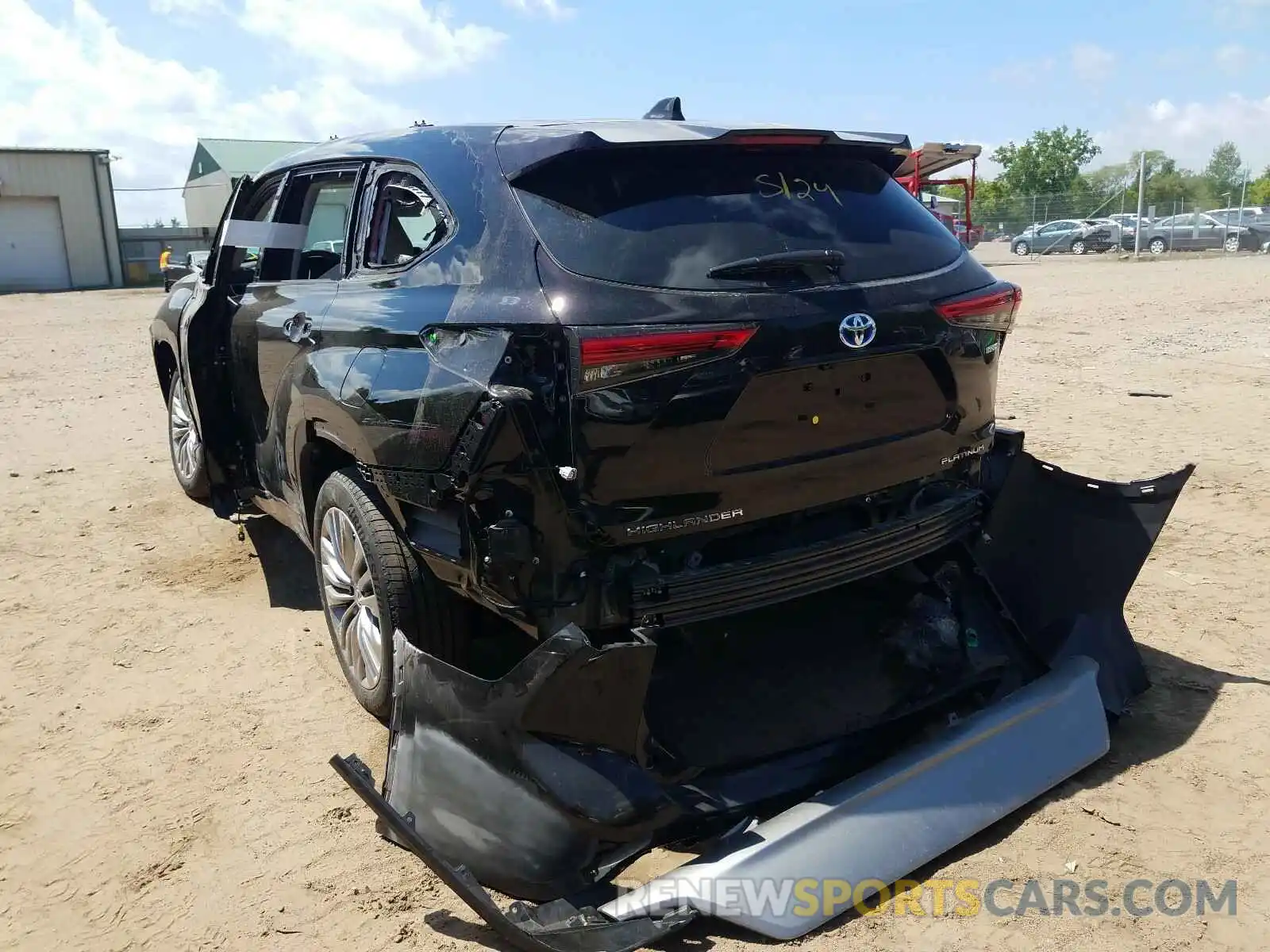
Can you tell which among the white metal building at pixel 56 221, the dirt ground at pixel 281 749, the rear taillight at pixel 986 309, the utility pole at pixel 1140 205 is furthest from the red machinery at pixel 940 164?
the white metal building at pixel 56 221

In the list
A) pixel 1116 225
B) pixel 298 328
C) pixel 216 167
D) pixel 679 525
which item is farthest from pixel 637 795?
pixel 216 167

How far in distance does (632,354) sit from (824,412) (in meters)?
0.62

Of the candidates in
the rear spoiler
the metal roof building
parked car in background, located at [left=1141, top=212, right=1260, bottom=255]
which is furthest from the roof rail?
the metal roof building

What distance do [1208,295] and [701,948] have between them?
1773cm

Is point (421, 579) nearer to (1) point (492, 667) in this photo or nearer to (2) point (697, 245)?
(1) point (492, 667)

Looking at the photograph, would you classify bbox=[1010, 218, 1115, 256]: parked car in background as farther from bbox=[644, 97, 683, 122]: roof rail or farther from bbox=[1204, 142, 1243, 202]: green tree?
bbox=[644, 97, 683, 122]: roof rail

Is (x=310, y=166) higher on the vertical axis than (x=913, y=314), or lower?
higher

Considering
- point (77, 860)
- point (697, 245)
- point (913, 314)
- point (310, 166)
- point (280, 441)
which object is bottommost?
point (77, 860)

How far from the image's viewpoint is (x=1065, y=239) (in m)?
36.4

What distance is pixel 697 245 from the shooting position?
2.78 meters

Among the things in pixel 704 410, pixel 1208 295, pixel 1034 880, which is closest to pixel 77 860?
pixel 704 410

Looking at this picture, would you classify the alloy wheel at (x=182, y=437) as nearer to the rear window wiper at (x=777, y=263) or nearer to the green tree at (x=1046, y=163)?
the rear window wiper at (x=777, y=263)

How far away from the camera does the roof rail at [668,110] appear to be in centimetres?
394
